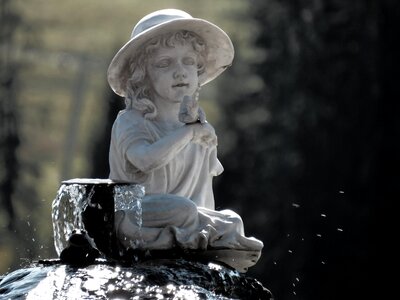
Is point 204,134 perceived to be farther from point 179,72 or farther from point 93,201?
point 93,201

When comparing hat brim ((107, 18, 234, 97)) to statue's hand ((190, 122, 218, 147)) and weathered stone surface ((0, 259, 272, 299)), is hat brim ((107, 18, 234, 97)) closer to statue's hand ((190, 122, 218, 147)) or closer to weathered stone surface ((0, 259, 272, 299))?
statue's hand ((190, 122, 218, 147))

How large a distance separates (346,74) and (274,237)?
172 inches

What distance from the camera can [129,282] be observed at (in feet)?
51.7

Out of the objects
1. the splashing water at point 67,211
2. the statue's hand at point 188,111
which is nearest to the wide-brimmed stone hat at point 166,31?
the statue's hand at point 188,111

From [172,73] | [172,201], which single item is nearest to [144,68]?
[172,73]

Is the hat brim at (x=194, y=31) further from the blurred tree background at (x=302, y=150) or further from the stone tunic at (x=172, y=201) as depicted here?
the blurred tree background at (x=302, y=150)

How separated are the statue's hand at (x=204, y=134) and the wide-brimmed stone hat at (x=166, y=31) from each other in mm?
710

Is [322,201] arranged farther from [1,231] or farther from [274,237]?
[1,231]

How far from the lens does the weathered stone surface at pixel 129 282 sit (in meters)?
15.6

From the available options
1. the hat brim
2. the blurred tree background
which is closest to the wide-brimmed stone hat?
the hat brim

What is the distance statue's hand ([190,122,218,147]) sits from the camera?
56.0 feet

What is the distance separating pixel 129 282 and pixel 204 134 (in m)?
1.82

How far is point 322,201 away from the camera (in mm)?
41094

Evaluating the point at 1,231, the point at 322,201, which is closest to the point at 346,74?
the point at 322,201
